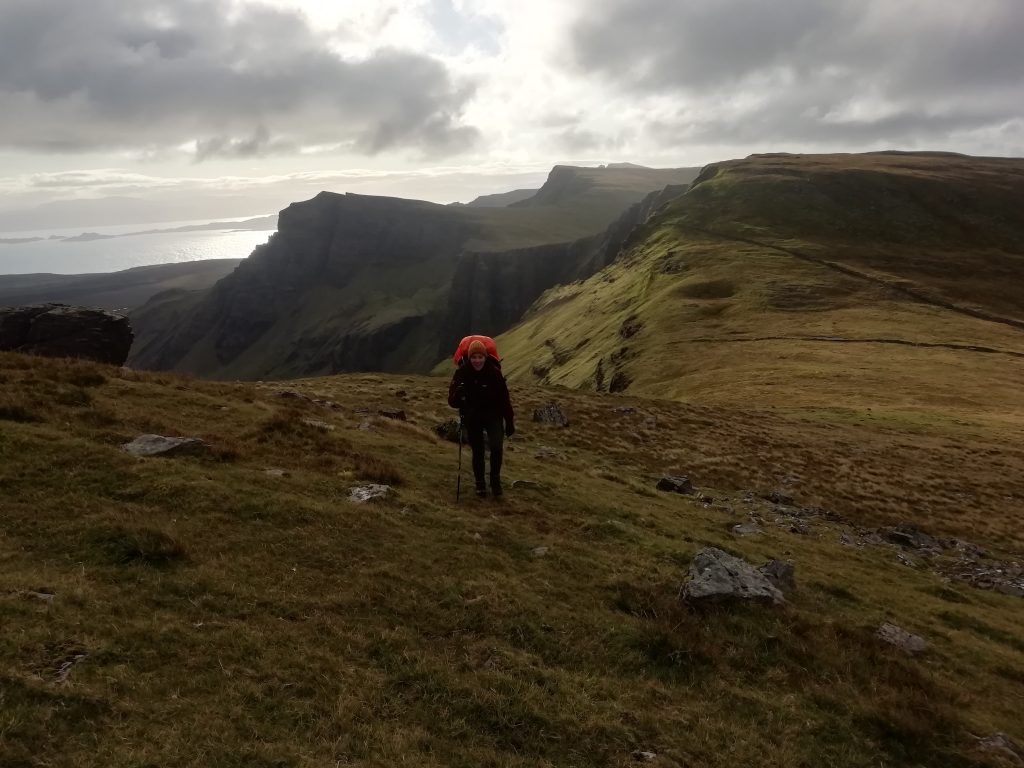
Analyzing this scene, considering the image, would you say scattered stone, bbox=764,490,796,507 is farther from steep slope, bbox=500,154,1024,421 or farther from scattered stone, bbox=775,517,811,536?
steep slope, bbox=500,154,1024,421

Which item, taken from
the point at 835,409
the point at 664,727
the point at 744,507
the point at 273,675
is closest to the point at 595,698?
the point at 664,727

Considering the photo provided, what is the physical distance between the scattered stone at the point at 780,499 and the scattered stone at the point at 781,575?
14.6m

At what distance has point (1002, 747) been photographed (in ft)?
30.6

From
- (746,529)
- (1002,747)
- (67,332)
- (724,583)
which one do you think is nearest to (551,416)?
(746,529)

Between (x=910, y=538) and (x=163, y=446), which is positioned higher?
(x=163, y=446)

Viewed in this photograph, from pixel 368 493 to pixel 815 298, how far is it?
8721cm

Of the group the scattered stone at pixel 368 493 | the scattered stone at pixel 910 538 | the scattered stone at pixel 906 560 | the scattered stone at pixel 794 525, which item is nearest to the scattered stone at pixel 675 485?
the scattered stone at pixel 794 525

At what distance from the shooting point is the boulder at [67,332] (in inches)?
1832

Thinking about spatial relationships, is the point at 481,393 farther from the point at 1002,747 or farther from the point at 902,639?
the point at 1002,747

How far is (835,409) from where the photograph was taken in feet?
161

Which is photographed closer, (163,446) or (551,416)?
(163,446)

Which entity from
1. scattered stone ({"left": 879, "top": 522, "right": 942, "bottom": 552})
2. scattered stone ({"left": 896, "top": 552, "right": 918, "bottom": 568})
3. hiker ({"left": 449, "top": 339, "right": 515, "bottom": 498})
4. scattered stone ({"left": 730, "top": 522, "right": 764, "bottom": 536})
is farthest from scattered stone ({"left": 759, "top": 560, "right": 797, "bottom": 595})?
scattered stone ({"left": 879, "top": 522, "right": 942, "bottom": 552})

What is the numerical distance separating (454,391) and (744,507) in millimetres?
15862

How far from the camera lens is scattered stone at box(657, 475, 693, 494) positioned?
27000 millimetres
